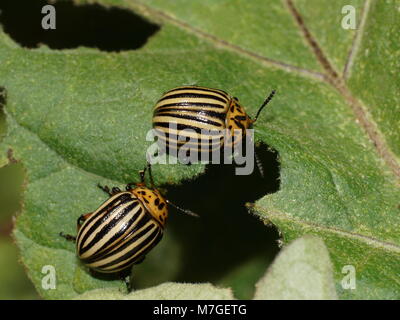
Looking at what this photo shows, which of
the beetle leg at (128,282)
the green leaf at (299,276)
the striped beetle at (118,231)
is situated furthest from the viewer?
the beetle leg at (128,282)

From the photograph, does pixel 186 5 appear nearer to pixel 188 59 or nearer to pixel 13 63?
pixel 188 59

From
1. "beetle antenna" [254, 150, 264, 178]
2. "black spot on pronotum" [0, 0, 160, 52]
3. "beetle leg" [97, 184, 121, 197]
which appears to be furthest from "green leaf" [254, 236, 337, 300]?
"black spot on pronotum" [0, 0, 160, 52]

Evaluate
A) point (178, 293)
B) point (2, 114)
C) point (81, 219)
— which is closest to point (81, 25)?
point (2, 114)

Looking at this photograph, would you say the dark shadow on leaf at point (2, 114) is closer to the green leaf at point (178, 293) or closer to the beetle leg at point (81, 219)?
the beetle leg at point (81, 219)

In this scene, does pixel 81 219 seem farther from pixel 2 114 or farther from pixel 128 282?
pixel 2 114

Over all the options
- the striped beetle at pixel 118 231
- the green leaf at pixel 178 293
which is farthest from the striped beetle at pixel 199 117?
the green leaf at pixel 178 293
